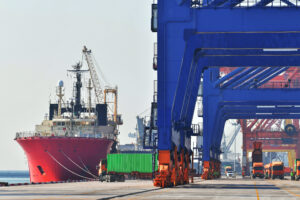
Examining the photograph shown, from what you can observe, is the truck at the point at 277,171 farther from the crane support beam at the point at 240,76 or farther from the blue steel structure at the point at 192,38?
the blue steel structure at the point at 192,38

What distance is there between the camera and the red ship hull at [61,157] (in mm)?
67750

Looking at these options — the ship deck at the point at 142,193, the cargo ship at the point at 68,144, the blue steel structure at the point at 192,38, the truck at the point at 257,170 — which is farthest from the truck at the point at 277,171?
the ship deck at the point at 142,193

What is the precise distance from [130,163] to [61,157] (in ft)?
28.9

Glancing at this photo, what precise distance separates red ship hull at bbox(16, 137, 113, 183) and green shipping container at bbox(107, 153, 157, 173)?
163 inches

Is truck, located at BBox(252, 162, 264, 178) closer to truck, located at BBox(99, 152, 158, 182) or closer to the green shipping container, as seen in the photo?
truck, located at BBox(99, 152, 158, 182)

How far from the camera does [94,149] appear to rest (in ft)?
231

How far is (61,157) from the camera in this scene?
2670 inches

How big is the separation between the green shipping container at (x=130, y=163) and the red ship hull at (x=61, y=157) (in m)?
4.13

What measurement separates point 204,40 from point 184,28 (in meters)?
1.82

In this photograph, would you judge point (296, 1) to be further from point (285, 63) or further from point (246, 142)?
point (246, 142)

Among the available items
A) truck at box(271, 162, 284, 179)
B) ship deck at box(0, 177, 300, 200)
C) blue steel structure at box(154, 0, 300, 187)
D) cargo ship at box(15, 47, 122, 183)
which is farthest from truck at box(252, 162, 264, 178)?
ship deck at box(0, 177, 300, 200)

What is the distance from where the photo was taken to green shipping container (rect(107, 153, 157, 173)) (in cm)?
6500

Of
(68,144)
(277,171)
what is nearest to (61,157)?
(68,144)

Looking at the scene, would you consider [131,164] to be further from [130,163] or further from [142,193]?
[142,193]
